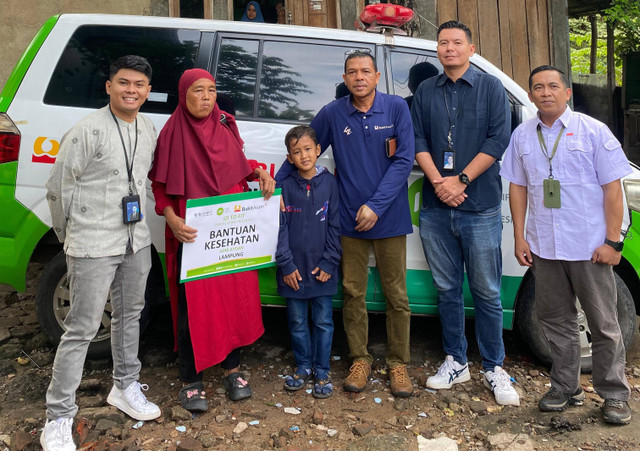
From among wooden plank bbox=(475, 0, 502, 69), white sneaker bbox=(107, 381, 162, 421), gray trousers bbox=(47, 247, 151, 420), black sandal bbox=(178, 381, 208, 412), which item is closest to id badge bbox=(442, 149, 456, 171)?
gray trousers bbox=(47, 247, 151, 420)

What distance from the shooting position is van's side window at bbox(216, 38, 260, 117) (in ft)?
11.4

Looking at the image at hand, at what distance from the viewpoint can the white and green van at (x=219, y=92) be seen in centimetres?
336

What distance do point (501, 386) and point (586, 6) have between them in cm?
785

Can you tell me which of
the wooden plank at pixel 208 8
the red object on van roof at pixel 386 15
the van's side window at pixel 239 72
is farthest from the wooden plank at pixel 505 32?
the van's side window at pixel 239 72

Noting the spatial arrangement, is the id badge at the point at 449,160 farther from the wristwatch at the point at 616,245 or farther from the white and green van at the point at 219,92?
the wristwatch at the point at 616,245

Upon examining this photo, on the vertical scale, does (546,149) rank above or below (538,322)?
above

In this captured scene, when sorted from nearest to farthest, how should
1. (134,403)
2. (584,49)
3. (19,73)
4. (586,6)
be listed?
(134,403)
(19,73)
(586,6)
(584,49)

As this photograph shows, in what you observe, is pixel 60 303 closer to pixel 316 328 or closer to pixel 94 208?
pixel 94 208

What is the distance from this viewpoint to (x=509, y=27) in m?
6.85

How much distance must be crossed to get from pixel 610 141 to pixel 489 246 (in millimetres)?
800

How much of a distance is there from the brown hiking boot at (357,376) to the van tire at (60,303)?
4.21 feet

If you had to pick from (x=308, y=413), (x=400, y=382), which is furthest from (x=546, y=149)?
(x=308, y=413)

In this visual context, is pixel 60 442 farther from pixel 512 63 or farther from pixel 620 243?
pixel 512 63

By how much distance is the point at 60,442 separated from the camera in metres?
2.69
